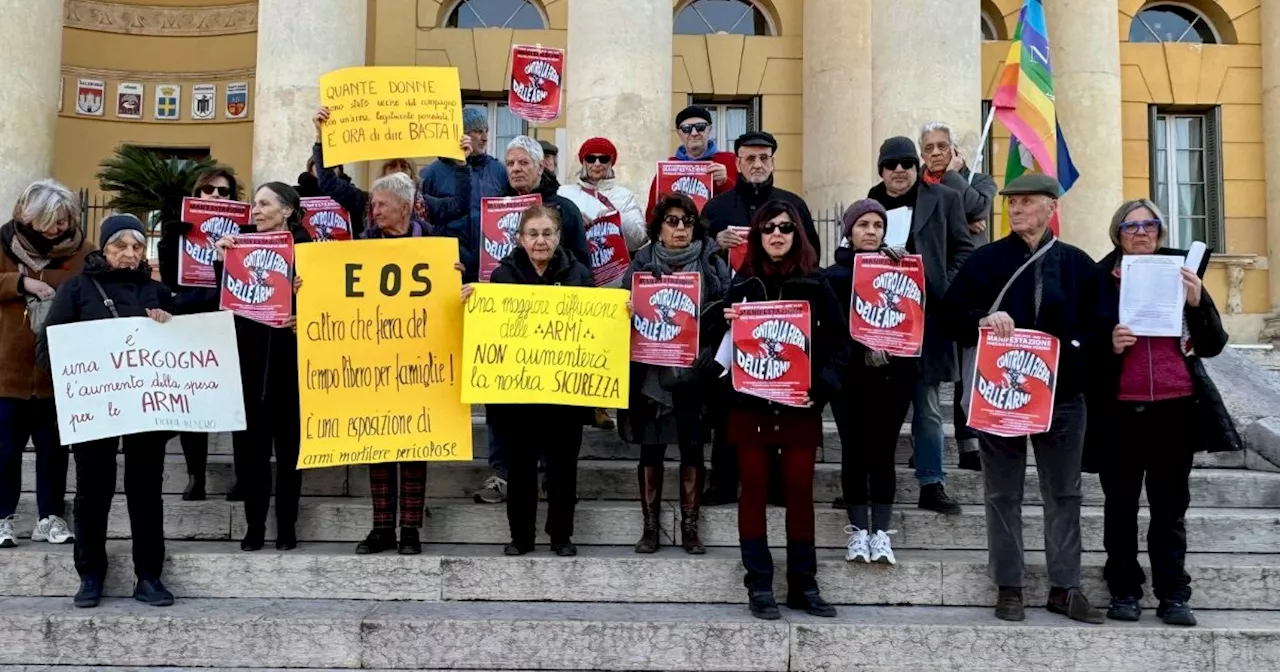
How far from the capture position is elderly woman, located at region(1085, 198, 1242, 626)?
17.7ft

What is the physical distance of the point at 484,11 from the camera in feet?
54.9

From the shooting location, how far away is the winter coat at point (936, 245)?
21.5ft

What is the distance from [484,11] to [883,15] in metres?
8.27

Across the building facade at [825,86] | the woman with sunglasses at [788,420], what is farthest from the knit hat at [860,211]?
the building facade at [825,86]

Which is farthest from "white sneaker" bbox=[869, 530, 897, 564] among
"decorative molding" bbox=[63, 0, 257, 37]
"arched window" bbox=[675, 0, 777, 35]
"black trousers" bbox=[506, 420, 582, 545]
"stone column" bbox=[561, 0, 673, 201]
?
"decorative molding" bbox=[63, 0, 257, 37]

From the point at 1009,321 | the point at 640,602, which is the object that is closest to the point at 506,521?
the point at 640,602

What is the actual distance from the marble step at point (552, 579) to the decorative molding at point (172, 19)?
14.1 m

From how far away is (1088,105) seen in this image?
570 inches

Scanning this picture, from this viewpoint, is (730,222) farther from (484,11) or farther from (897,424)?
(484,11)

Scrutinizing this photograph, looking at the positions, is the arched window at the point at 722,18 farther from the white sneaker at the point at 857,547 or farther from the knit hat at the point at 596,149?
the white sneaker at the point at 857,547

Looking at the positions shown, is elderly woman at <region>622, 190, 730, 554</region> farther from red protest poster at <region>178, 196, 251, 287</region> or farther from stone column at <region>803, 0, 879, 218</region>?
stone column at <region>803, 0, 879, 218</region>

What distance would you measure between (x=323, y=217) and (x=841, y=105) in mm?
10249

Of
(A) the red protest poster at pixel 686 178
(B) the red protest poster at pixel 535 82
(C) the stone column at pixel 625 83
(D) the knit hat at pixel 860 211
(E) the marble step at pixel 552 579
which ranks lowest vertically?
(E) the marble step at pixel 552 579

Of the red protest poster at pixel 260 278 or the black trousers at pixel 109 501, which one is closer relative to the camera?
the black trousers at pixel 109 501
